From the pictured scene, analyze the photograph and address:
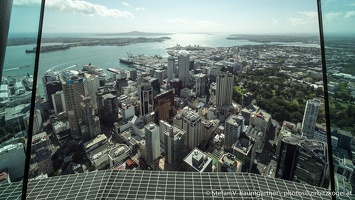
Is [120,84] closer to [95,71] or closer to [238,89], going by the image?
[95,71]

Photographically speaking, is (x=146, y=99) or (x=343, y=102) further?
(x=146, y=99)

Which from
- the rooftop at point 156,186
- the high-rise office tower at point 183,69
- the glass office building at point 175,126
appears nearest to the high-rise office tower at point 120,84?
the glass office building at point 175,126

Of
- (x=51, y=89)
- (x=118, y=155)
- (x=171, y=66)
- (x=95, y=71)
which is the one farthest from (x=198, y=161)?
(x=95, y=71)

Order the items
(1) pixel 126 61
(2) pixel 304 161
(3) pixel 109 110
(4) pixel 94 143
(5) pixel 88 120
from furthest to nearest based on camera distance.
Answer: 1. (1) pixel 126 61
2. (3) pixel 109 110
3. (5) pixel 88 120
4. (4) pixel 94 143
5. (2) pixel 304 161

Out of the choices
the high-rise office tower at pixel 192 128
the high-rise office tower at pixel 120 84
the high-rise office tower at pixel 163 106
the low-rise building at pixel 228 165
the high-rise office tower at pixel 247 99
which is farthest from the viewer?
the high-rise office tower at pixel 120 84

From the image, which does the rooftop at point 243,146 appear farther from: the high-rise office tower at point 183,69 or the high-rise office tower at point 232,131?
the high-rise office tower at point 183,69

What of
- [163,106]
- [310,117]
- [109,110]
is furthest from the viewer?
[109,110]
